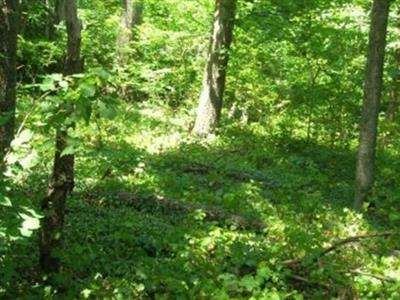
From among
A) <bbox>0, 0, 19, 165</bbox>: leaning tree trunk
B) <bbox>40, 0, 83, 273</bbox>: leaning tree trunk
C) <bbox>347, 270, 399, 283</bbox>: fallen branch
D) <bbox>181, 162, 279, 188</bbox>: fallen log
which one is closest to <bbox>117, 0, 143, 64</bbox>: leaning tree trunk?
<bbox>181, 162, 279, 188</bbox>: fallen log

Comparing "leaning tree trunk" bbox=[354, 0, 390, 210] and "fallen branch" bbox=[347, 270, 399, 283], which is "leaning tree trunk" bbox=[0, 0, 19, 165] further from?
"leaning tree trunk" bbox=[354, 0, 390, 210]

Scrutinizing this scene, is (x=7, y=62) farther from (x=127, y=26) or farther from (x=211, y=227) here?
(x=127, y=26)

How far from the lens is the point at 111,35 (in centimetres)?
1828

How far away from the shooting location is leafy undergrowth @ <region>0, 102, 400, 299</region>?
5.59 meters

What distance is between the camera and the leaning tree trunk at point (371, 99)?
9188mm

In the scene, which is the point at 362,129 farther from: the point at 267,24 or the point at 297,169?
the point at 267,24

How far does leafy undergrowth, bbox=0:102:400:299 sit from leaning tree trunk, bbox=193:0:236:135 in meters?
0.69

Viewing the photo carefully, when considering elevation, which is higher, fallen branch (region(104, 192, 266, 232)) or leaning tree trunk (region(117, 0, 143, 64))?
leaning tree trunk (region(117, 0, 143, 64))

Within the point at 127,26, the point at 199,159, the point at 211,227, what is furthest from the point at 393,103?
the point at 211,227

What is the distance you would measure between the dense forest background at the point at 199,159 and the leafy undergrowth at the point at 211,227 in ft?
0.09

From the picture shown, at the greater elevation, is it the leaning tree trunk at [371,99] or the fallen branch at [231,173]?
the leaning tree trunk at [371,99]

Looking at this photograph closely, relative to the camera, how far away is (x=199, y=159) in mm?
11391

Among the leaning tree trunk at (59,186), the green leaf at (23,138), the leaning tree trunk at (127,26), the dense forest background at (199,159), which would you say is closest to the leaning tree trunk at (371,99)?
the dense forest background at (199,159)

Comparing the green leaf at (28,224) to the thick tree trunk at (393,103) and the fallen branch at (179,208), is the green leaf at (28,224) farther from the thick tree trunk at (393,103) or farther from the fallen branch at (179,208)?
the thick tree trunk at (393,103)
